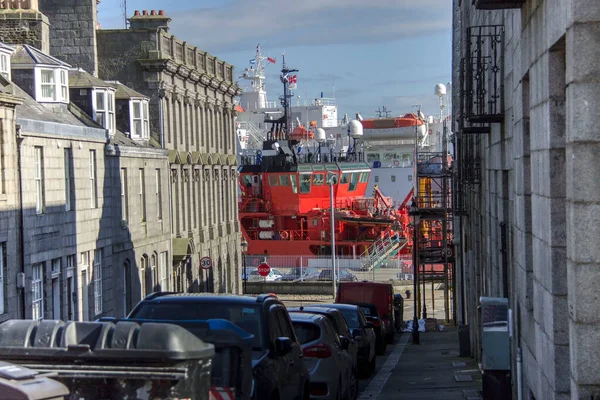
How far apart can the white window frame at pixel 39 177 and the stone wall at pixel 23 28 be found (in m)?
7.32

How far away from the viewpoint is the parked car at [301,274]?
5933 centimetres

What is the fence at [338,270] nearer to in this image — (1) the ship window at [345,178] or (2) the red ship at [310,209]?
(2) the red ship at [310,209]

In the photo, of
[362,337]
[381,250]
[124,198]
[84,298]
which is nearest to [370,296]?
[124,198]

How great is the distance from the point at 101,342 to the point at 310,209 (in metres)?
63.5

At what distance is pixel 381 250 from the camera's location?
66.0 metres

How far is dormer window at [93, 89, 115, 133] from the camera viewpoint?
3022 centimetres

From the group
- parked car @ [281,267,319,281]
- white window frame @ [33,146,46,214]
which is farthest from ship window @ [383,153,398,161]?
white window frame @ [33,146,46,214]

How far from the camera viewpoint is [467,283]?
27.7 meters

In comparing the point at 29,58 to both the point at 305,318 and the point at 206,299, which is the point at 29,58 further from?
the point at 206,299

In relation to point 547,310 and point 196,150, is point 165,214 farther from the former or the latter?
point 547,310

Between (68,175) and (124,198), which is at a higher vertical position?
(68,175)

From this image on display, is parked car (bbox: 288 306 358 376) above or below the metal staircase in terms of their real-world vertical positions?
above

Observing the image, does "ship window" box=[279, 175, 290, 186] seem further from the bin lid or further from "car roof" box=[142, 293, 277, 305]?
the bin lid

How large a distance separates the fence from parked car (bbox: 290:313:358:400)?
1679 inches
